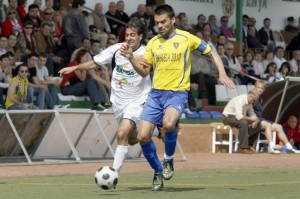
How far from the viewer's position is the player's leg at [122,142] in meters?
11.9

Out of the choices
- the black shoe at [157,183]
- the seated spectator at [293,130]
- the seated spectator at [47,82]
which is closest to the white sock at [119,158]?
the black shoe at [157,183]

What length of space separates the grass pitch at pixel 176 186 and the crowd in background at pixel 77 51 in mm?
5724

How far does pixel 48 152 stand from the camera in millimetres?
18500

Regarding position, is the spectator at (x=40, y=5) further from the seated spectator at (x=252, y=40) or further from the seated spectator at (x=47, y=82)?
the seated spectator at (x=252, y=40)

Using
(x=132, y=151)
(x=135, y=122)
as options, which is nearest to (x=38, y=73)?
(x=132, y=151)

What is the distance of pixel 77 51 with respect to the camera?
2230cm

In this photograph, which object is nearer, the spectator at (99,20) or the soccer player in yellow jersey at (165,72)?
the soccer player in yellow jersey at (165,72)

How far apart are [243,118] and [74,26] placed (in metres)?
4.45

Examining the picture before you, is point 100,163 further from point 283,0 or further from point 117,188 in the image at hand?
point 283,0

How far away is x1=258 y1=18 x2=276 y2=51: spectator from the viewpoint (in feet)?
104

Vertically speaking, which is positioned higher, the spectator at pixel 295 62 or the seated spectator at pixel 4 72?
the seated spectator at pixel 4 72

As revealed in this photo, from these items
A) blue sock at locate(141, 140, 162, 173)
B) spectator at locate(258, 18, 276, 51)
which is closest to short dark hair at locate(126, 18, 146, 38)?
blue sock at locate(141, 140, 162, 173)

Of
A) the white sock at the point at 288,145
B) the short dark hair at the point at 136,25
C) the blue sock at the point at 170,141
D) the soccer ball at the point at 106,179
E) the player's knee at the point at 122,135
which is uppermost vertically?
the short dark hair at the point at 136,25

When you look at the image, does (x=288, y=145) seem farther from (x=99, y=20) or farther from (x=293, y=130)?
(x=99, y=20)
